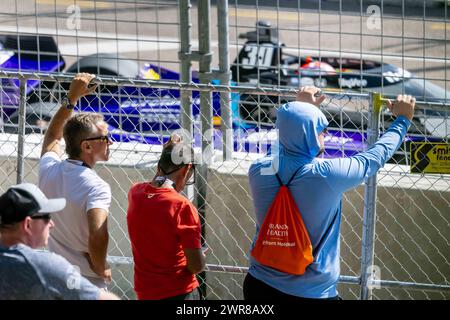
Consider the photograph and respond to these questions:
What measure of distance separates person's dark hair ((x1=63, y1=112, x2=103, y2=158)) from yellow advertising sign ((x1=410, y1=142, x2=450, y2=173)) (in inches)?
70.6

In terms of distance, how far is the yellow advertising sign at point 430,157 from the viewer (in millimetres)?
4809

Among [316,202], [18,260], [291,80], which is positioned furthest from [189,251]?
[291,80]

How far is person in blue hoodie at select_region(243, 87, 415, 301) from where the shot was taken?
401cm

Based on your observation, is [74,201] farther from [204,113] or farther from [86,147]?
[204,113]

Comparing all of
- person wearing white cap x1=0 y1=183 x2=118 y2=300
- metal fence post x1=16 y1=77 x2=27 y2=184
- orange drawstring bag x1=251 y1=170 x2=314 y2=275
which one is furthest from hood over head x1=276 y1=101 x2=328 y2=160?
metal fence post x1=16 y1=77 x2=27 y2=184

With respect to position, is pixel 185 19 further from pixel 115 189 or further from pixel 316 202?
pixel 316 202

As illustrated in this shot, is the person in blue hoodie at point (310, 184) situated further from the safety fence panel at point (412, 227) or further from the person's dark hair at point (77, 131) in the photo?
the safety fence panel at point (412, 227)

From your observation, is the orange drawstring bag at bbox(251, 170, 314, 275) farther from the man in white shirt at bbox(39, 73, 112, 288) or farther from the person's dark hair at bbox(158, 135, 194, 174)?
the man in white shirt at bbox(39, 73, 112, 288)

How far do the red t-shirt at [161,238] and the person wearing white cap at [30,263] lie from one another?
803 mm

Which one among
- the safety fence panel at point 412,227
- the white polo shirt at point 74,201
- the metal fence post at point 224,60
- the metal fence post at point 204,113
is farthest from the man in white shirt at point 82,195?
the safety fence panel at point 412,227

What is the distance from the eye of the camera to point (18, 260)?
339 centimetres

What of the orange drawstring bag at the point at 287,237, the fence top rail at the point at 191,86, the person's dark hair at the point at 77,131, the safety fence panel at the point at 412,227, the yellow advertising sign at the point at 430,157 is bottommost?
the safety fence panel at the point at 412,227

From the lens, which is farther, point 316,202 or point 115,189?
point 115,189

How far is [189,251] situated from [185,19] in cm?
184
